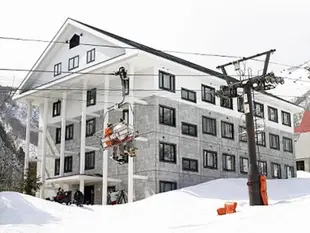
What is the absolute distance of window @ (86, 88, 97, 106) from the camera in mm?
31097

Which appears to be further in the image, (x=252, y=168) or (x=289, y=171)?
(x=289, y=171)

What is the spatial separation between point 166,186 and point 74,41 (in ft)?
41.0

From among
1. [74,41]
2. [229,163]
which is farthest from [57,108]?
[229,163]

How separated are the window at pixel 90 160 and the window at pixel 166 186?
572cm

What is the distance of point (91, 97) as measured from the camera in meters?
31.3

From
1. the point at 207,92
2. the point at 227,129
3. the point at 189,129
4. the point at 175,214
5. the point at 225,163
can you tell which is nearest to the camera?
the point at 175,214

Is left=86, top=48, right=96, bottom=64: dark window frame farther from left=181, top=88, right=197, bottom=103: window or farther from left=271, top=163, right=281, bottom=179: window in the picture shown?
left=271, top=163, right=281, bottom=179: window

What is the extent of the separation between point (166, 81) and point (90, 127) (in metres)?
6.63

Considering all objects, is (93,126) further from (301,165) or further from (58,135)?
(301,165)

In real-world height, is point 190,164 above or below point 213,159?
below

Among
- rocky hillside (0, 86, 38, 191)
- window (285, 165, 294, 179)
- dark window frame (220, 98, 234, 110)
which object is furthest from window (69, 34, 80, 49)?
window (285, 165, 294, 179)

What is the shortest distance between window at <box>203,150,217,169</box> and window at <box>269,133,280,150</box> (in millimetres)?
7986

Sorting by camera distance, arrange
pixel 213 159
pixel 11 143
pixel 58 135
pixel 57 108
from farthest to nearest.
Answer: pixel 11 143, pixel 57 108, pixel 58 135, pixel 213 159

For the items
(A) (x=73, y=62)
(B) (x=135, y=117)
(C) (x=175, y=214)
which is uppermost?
(A) (x=73, y=62)
